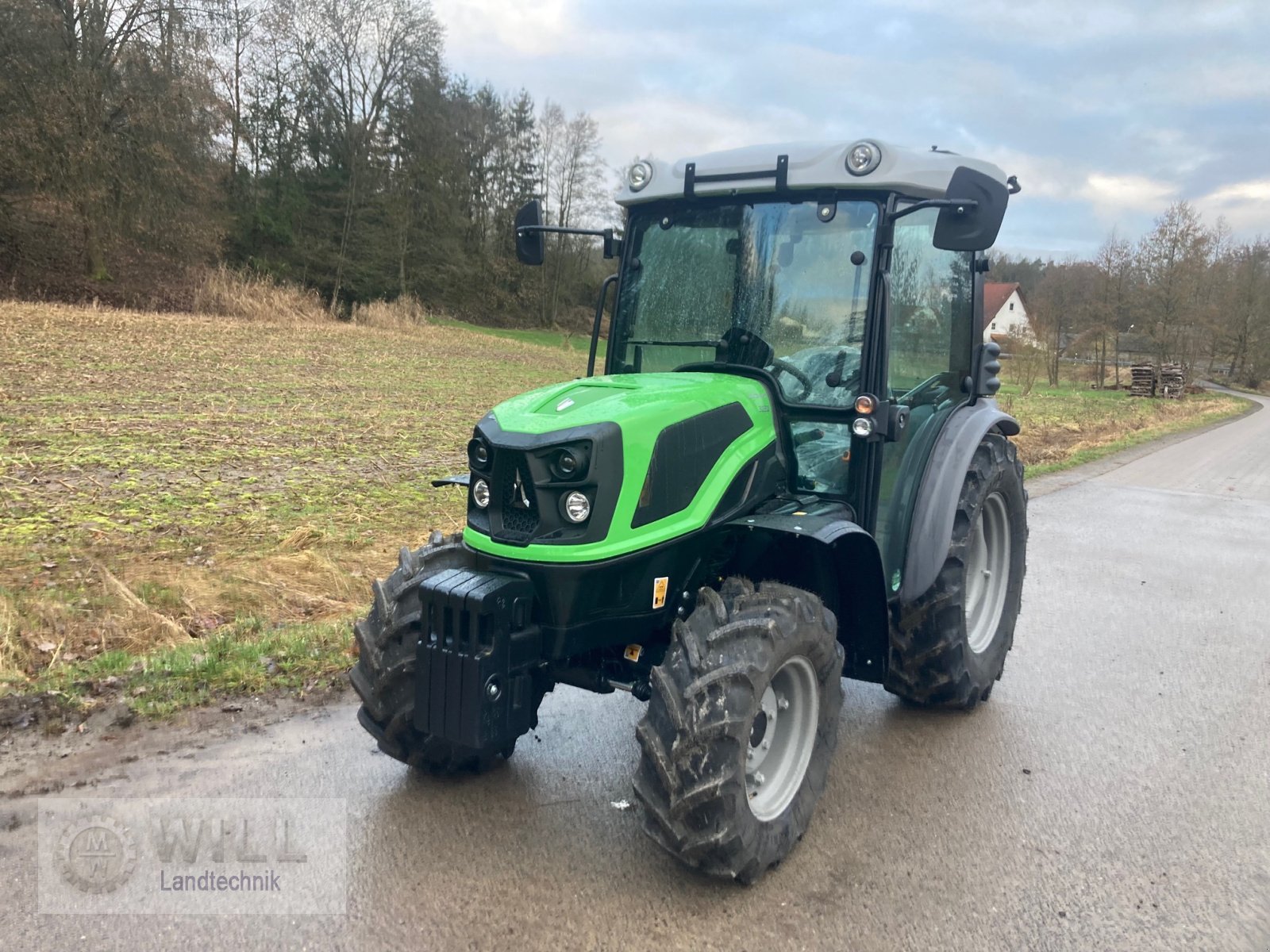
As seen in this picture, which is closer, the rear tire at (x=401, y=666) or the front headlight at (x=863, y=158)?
the rear tire at (x=401, y=666)

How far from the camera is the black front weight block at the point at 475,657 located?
2.80 m

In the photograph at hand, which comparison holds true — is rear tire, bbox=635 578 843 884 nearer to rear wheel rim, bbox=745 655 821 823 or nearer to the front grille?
rear wheel rim, bbox=745 655 821 823

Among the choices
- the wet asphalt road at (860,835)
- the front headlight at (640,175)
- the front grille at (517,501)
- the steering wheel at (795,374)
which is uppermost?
the front headlight at (640,175)

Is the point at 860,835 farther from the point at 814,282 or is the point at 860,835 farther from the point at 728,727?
the point at 814,282

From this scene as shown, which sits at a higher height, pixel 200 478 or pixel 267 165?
pixel 267 165

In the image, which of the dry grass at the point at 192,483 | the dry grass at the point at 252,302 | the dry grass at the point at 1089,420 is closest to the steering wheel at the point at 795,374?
the dry grass at the point at 192,483

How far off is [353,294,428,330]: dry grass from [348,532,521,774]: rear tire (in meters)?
25.1

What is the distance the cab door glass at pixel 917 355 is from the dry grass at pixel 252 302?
22.2 metres

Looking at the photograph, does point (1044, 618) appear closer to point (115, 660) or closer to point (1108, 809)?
point (1108, 809)

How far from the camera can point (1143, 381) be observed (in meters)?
41.3

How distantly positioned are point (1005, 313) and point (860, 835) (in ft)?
236

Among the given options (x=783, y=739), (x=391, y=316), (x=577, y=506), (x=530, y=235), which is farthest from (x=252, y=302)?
(x=783, y=739)

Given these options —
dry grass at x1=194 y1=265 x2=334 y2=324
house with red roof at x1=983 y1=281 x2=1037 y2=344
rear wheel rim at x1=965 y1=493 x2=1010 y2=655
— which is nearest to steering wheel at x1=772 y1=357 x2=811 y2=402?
house with red roof at x1=983 y1=281 x2=1037 y2=344

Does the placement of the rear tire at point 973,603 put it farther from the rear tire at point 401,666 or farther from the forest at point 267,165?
the forest at point 267,165
